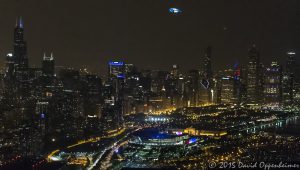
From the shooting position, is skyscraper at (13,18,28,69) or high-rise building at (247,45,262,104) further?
high-rise building at (247,45,262,104)

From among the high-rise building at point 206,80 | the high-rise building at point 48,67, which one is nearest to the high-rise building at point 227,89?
the high-rise building at point 206,80

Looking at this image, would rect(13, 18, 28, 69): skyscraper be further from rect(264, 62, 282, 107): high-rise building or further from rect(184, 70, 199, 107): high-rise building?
rect(264, 62, 282, 107): high-rise building

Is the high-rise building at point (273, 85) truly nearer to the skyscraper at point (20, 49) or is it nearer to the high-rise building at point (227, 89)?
the high-rise building at point (227, 89)

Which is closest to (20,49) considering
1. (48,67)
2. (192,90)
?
(48,67)

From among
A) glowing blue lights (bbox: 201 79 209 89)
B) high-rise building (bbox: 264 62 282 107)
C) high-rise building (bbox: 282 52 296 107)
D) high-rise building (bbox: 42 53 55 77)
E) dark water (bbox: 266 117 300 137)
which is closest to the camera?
dark water (bbox: 266 117 300 137)

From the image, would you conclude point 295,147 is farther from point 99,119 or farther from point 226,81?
point 226,81

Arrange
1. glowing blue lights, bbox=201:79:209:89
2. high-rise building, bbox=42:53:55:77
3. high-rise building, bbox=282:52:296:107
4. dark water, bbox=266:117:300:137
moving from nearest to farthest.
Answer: dark water, bbox=266:117:300:137 → high-rise building, bbox=42:53:55:77 → glowing blue lights, bbox=201:79:209:89 → high-rise building, bbox=282:52:296:107

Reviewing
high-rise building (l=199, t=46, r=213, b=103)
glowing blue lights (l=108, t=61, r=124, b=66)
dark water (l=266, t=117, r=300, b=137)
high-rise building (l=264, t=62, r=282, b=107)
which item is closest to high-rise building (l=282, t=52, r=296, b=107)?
high-rise building (l=264, t=62, r=282, b=107)
